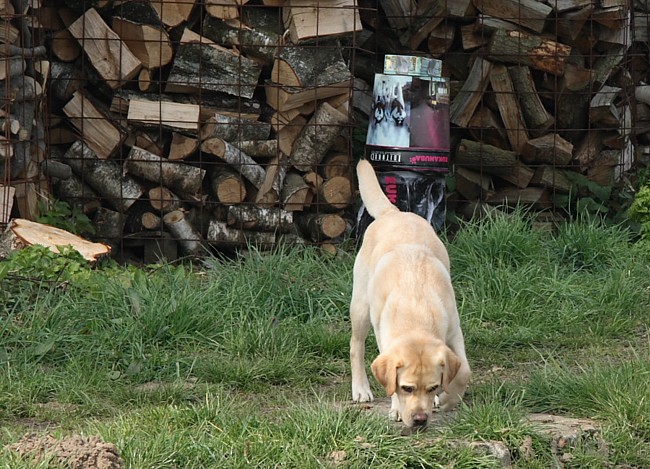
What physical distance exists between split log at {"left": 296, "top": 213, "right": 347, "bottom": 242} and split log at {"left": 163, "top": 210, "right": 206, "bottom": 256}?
83 cm

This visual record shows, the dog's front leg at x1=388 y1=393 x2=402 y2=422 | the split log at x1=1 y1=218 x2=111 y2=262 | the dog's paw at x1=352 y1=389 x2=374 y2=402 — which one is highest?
the split log at x1=1 y1=218 x2=111 y2=262

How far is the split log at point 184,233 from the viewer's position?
779 cm

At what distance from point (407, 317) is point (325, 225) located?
10.7 ft

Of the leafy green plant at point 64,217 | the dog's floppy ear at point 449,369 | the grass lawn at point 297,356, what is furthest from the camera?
the leafy green plant at point 64,217

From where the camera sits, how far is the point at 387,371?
425 cm

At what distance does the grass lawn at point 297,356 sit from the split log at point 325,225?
25 centimetres

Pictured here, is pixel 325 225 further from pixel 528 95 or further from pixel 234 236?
pixel 528 95

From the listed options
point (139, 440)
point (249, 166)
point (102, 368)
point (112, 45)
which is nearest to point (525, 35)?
point (249, 166)

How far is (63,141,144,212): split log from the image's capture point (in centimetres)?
776

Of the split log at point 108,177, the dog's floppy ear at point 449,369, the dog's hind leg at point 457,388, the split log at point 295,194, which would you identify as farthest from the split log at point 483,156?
the dog's floppy ear at point 449,369

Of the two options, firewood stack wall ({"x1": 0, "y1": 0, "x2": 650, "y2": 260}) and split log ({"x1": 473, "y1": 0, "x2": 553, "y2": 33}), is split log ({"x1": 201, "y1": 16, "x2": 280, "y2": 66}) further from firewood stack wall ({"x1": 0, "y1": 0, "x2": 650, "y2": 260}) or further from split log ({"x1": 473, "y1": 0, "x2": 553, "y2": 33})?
split log ({"x1": 473, "y1": 0, "x2": 553, "y2": 33})

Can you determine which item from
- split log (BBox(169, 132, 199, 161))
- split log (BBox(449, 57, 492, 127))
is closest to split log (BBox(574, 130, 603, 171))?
split log (BBox(449, 57, 492, 127))

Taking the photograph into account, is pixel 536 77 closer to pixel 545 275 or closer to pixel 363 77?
pixel 363 77

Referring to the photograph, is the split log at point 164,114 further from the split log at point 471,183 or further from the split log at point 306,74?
the split log at point 471,183
